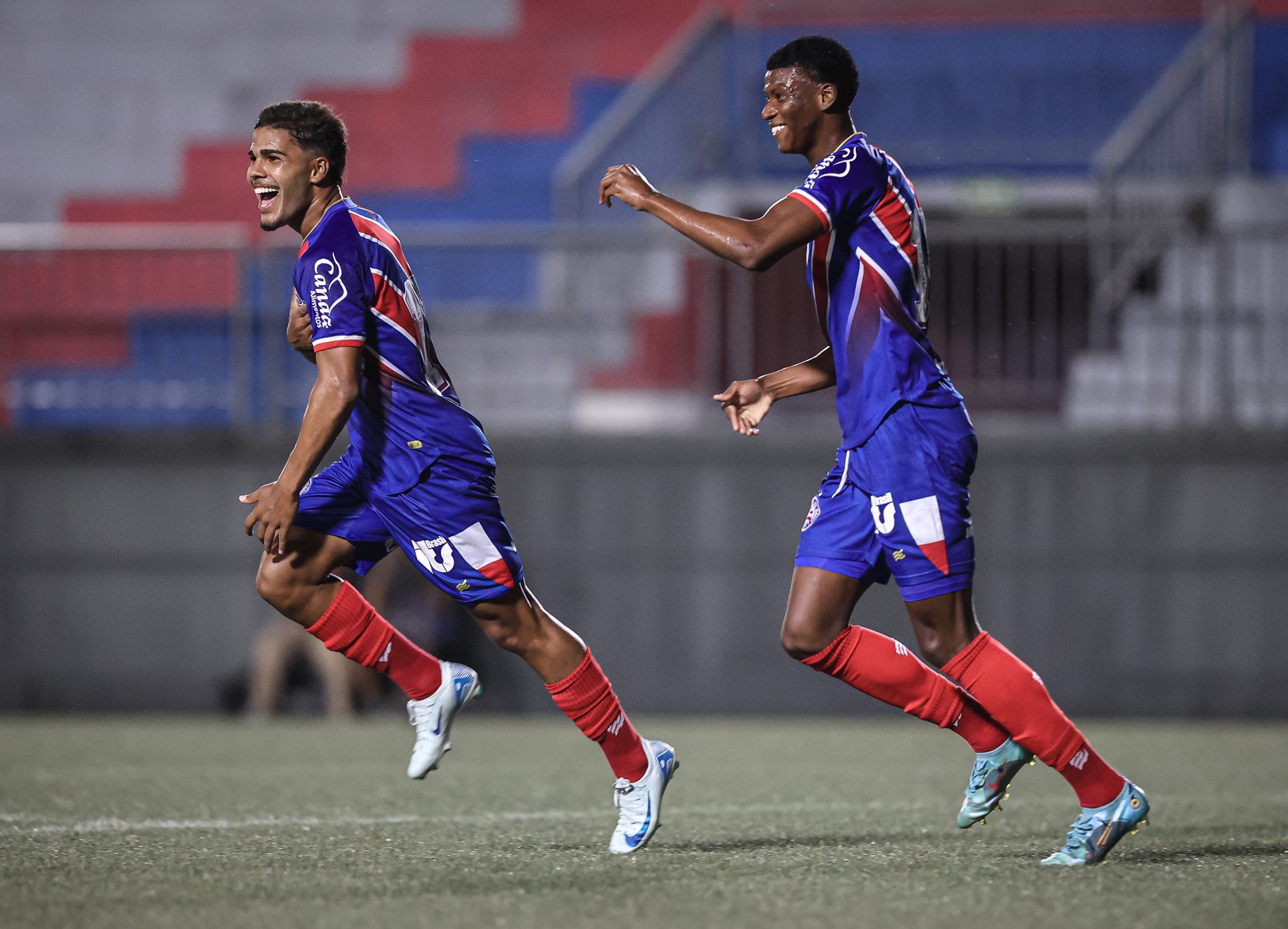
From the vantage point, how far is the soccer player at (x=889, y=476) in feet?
12.7

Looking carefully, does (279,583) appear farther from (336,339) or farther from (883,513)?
(883,513)

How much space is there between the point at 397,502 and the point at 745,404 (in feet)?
3.01

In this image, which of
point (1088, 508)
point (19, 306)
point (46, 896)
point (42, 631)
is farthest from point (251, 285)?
point (46, 896)

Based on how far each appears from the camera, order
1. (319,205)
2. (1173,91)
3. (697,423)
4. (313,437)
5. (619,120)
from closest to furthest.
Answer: (313,437)
(319,205)
(697,423)
(1173,91)
(619,120)

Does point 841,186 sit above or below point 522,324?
above

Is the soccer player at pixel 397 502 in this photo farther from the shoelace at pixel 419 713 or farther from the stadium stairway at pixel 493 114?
the stadium stairway at pixel 493 114

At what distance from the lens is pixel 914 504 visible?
12.8 feet

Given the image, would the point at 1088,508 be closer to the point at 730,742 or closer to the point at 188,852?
the point at 730,742

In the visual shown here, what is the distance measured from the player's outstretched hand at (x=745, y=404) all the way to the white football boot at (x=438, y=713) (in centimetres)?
95

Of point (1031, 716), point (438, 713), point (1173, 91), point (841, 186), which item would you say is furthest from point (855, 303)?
point (1173, 91)

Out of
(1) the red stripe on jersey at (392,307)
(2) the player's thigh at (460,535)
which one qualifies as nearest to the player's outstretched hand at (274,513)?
(2) the player's thigh at (460,535)

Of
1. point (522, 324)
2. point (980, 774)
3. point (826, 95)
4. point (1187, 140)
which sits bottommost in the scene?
point (980, 774)

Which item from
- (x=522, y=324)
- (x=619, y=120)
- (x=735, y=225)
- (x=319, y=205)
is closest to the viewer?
(x=735, y=225)

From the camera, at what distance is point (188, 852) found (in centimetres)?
409
